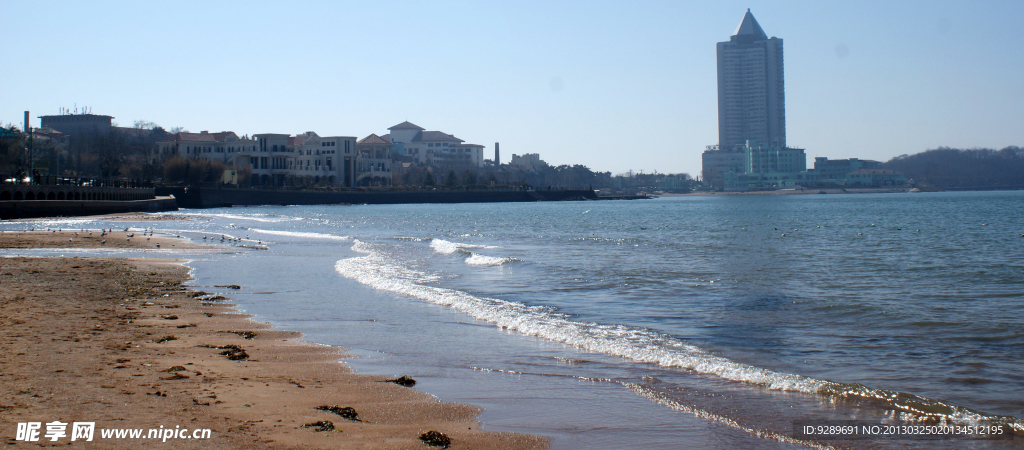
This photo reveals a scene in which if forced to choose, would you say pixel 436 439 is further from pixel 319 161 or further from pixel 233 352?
pixel 319 161

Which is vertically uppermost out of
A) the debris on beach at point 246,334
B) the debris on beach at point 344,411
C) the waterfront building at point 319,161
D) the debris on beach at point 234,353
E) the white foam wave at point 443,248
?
the waterfront building at point 319,161

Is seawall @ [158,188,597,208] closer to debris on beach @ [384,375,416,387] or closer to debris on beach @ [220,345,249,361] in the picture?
debris on beach @ [220,345,249,361]

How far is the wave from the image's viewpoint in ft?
22.3

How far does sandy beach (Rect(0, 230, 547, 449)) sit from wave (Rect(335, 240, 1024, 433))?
304 cm

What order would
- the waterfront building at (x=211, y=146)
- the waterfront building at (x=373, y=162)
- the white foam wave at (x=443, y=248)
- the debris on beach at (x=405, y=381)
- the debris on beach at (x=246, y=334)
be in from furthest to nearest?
the waterfront building at (x=373, y=162) < the waterfront building at (x=211, y=146) < the white foam wave at (x=443, y=248) < the debris on beach at (x=246, y=334) < the debris on beach at (x=405, y=381)

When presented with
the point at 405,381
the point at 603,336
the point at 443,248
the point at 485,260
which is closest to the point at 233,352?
the point at 405,381

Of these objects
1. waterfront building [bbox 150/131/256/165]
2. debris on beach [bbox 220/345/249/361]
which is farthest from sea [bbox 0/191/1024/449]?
waterfront building [bbox 150/131/256/165]

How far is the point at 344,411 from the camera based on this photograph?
6246 millimetres

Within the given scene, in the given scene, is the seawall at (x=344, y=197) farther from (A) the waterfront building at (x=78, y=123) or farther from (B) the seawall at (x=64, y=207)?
(A) the waterfront building at (x=78, y=123)

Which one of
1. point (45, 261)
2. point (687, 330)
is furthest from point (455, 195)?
point (687, 330)

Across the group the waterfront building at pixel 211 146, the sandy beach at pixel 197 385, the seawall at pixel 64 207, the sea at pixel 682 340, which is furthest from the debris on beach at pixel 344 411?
the waterfront building at pixel 211 146

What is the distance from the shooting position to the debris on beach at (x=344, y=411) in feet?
20.1

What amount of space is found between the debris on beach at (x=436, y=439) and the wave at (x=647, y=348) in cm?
356

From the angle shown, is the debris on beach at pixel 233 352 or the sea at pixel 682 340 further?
the debris on beach at pixel 233 352
